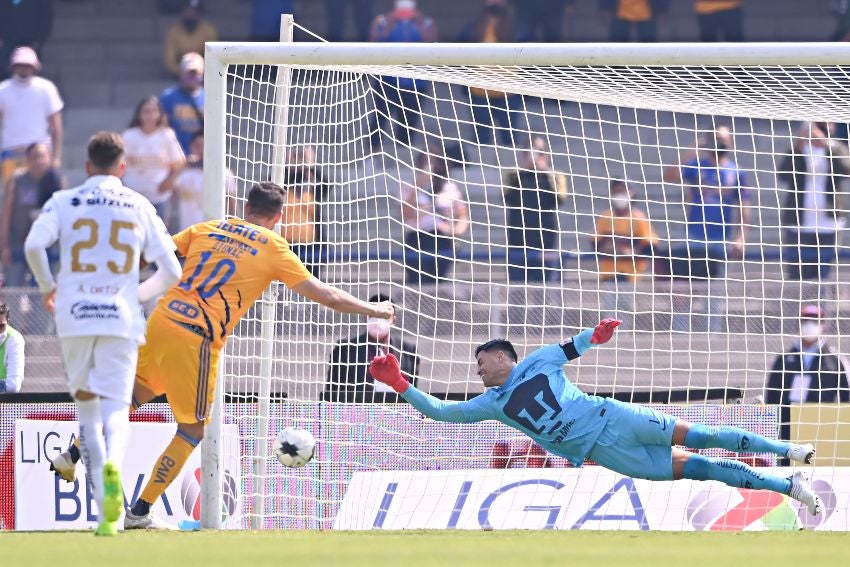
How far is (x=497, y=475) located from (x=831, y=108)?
3.50 meters

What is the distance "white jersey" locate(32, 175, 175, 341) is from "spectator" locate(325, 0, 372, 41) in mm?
13746

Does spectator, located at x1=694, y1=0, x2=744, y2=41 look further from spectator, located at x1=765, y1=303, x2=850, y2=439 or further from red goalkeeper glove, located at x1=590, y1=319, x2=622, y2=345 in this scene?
red goalkeeper glove, located at x1=590, y1=319, x2=622, y2=345

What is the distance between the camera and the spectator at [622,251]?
38.7ft

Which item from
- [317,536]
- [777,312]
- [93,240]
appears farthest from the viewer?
[777,312]

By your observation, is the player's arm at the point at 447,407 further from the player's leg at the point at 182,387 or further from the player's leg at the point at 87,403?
the player's leg at the point at 87,403

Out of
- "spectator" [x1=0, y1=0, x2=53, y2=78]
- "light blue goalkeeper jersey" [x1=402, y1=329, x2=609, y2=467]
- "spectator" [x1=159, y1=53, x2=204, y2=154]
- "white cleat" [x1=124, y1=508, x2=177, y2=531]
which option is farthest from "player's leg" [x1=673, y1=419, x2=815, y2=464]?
"spectator" [x1=0, y1=0, x2=53, y2=78]

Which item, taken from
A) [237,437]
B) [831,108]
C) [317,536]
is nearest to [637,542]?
[317,536]

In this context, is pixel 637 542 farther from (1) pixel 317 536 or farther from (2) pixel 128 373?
(2) pixel 128 373

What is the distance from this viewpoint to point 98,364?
7078 mm

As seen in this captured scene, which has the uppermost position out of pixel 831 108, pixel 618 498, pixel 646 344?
pixel 831 108

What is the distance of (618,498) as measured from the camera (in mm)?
10320

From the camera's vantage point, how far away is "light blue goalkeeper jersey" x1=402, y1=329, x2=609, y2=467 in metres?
9.15

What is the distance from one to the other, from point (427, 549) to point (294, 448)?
7.11 feet

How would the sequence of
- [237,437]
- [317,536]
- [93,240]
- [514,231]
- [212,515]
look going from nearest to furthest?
[93,240] < [317,536] < [212,515] < [237,437] < [514,231]
